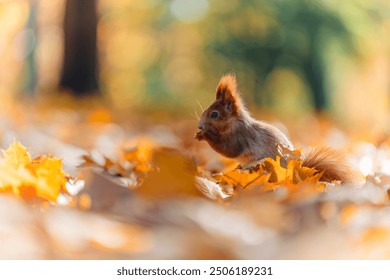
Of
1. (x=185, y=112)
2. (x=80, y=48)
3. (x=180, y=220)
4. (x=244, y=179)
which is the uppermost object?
(x=80, y=48)

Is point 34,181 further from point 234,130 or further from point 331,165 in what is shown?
point 234,130

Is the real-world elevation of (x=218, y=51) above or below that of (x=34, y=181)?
above

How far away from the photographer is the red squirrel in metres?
1.81

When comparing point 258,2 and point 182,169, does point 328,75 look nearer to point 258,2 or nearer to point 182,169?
point 258,2

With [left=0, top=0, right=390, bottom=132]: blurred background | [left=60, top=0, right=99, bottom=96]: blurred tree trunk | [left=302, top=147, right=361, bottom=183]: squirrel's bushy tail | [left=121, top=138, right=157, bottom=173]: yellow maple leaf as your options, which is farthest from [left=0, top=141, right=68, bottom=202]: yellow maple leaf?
[left=60, top=0, right=99, bottom=96]: blurred tree trunk

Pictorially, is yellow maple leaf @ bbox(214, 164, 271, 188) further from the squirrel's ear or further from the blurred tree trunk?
the blurred tree trunk

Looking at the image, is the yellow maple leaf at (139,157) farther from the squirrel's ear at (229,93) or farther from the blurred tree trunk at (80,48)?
the blurred tree trunk at (80,48)

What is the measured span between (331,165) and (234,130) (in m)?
0.46

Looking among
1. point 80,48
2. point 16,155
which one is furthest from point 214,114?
point 80,48

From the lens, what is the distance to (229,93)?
1.93m

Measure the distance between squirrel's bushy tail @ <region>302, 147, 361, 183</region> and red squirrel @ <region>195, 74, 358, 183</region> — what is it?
0.47 feet
